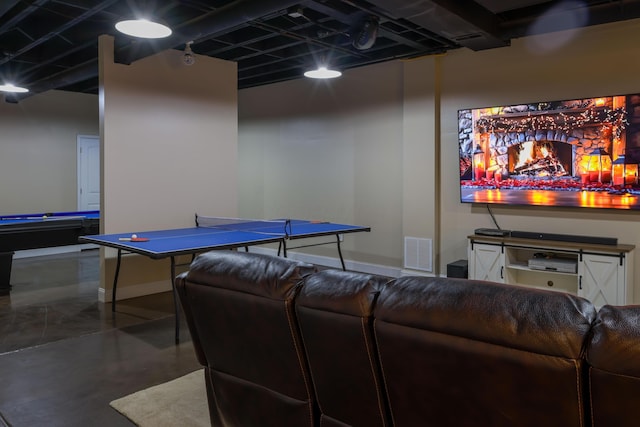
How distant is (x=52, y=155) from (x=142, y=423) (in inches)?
274

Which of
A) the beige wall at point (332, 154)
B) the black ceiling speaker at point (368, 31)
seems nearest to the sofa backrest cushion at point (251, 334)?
the black ceiling speaker at point (368, 31)

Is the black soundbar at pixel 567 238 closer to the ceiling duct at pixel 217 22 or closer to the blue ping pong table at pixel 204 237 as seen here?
the blue ping pong table at pixel 204 237

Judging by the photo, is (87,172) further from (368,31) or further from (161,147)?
(368,31)

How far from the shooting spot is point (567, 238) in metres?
4.57

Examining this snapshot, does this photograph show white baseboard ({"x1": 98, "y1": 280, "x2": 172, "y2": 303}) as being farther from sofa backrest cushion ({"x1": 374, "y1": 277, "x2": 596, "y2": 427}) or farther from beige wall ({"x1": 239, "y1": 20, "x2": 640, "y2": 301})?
sofa backrest cushion ({"x1": 374, "y1": 277, "x2": 596, "y2": 427})

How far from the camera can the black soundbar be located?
4.38m

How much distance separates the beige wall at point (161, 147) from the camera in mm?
4891

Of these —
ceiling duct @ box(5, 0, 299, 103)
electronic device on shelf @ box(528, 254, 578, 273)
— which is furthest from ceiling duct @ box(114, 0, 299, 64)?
electronic device on shelf @ box(528, 254, 578, 273)

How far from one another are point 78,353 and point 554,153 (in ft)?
14.9

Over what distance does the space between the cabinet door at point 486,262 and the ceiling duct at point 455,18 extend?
6.67 ft

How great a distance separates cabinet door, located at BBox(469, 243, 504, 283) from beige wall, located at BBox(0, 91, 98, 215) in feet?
22.2

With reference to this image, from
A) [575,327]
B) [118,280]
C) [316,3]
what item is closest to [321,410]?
[575,327]

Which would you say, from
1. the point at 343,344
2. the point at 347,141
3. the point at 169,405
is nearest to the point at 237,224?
the point at 347,141

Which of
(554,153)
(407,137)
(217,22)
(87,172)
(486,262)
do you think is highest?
(217,22)
